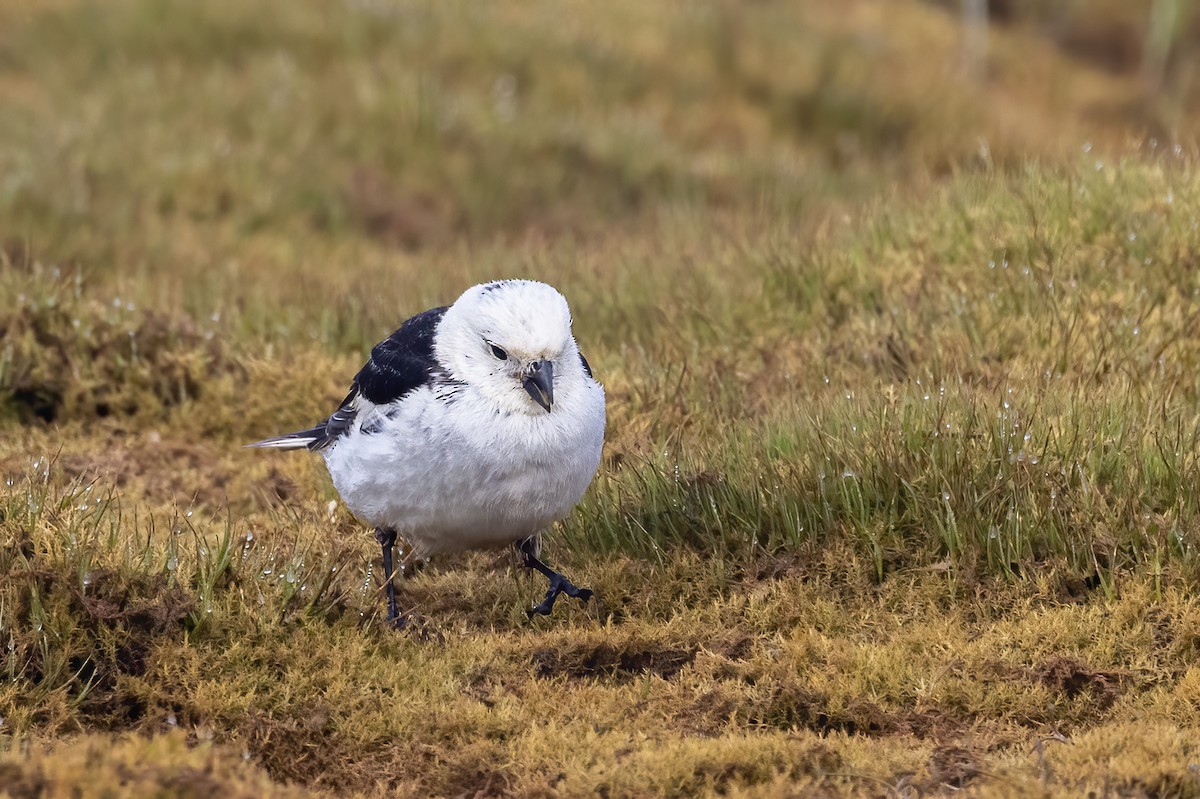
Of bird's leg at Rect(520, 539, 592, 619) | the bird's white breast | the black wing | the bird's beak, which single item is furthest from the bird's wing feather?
bird's leg at Rect(520, 539, 592, 619)

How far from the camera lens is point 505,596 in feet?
17.7

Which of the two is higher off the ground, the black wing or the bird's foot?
the black wing

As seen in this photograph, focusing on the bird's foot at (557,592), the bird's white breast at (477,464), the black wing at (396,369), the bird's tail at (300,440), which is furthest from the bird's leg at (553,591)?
the bird's tail at (300,440)

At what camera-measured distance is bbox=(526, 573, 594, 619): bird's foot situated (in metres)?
5.16

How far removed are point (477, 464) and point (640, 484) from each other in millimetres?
952

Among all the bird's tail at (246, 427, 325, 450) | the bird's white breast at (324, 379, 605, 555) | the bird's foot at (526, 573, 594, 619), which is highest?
the bird's white breast at (324, 379, 605, 555)

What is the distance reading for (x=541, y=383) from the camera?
485 centimetres

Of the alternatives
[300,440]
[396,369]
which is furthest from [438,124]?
[396,369]

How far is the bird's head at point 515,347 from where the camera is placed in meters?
4.91

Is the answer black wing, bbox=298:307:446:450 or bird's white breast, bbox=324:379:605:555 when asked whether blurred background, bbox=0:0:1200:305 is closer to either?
black wing, bbox=298:307:446:450

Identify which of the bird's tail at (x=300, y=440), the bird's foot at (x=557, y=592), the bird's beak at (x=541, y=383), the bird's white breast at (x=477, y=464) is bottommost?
Result: the bird's foot at (x=557, y=592)

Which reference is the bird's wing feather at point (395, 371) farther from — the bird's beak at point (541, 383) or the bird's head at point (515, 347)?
the bird's beak at point (541, 383)

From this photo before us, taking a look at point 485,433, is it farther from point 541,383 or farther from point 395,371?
Answer: point 395,371

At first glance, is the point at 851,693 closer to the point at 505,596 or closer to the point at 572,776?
the point at 572,776
